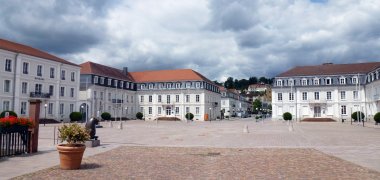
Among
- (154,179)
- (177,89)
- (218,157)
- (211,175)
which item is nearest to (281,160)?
(218,157)

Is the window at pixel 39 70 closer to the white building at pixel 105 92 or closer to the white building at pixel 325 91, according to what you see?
the white building at pixel 105 92

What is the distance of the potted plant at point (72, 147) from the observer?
958 cm

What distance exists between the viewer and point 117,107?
68375 mm

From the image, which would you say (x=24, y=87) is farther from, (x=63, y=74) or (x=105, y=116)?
(x=105, y=116)

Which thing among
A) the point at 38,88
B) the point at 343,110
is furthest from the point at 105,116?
the point at 343,110

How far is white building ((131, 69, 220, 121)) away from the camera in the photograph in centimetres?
7215

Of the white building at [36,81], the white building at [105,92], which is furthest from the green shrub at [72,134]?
the white building at [105,92]

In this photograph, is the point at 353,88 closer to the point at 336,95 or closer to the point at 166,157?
the point at 336,95

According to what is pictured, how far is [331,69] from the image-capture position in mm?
65562

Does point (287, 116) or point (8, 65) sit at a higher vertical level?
point (8, 65)

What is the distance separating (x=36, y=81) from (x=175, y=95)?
A: 3297cm

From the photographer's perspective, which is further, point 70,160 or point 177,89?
point 177,89

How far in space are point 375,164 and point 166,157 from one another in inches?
286

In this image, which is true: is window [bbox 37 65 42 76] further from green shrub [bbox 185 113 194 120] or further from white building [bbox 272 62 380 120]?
white building [bbox 272 62 380 120]
